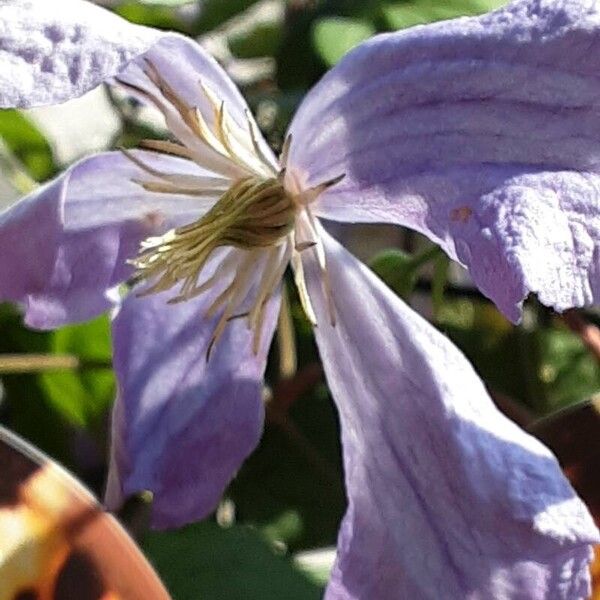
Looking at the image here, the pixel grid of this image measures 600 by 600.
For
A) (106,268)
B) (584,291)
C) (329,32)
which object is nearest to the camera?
(584,291)

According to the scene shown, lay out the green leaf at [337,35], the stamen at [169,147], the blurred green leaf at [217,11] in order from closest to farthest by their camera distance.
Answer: the stamen at [169,147]
the green leaf at [337,35]
the blurred green leaf at [217,11]

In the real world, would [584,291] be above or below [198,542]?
above

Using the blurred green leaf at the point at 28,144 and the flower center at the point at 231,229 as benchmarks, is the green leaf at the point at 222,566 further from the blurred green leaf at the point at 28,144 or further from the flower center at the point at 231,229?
the blurred green leaf at the point at 28,144

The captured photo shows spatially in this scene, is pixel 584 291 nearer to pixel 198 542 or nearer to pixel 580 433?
pixel 580 433

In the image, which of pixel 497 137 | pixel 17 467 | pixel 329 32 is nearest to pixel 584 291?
pixel 497 137

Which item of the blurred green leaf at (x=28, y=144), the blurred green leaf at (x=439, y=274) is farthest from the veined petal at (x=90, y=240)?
the blurred green leaf at (x=28, y=144)

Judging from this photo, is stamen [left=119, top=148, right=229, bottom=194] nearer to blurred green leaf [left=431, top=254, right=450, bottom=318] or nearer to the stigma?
the stigma

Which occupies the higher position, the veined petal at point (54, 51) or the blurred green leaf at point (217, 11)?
the veined petal at point (54, 51)

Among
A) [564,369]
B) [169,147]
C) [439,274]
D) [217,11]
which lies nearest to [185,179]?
[169,147]

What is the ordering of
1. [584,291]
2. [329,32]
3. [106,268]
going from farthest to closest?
[329,32] < [106,268] < [584,291]
